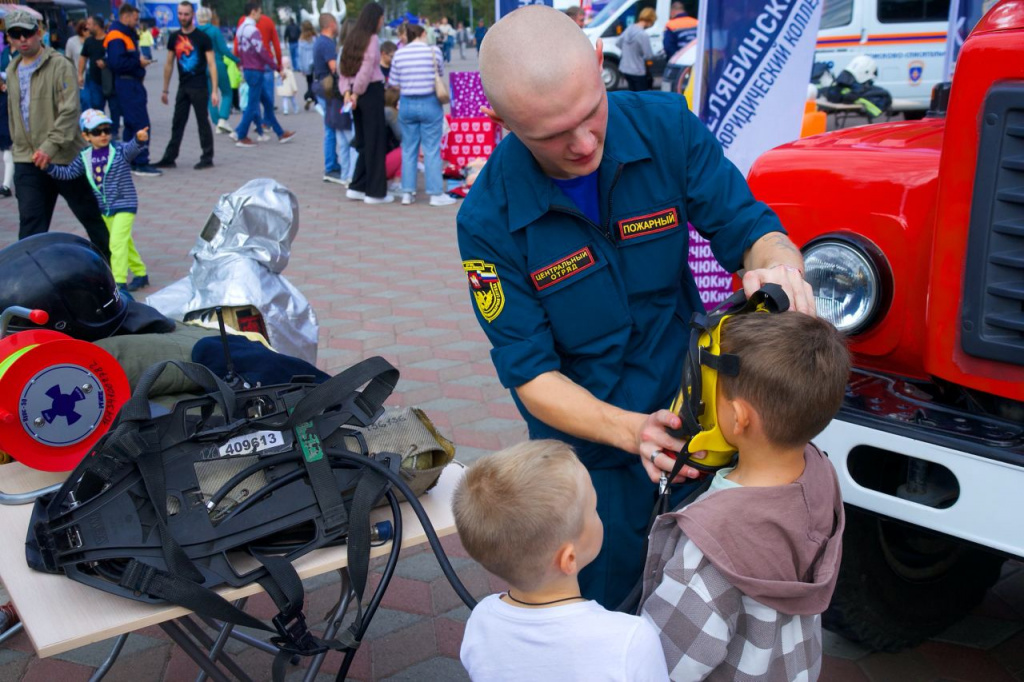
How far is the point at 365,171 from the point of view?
1012cm


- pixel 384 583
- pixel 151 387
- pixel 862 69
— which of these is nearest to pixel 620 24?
pixel 862 69

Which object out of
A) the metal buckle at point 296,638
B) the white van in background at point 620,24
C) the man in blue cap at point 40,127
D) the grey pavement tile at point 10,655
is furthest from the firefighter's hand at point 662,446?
the white van in background at point 620,24

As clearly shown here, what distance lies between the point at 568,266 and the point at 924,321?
1073 mm

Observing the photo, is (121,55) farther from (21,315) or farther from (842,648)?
(842,648)

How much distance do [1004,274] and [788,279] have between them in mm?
680

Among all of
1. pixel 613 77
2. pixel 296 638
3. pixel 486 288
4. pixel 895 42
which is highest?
pixel 895 42

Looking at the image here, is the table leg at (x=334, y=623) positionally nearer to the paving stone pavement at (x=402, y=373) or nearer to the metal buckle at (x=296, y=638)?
the metal buckle at (x=296, y=638)

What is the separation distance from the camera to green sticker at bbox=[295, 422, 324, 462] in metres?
2.03

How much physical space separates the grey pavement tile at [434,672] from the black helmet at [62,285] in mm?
1387

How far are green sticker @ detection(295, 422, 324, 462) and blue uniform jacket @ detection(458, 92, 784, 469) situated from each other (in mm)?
436

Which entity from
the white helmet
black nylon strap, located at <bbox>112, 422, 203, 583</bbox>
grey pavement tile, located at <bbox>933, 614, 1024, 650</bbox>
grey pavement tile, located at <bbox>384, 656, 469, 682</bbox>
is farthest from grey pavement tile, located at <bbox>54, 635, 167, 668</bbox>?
the white helmet

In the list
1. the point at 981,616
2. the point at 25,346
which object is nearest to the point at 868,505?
the point at 981,616

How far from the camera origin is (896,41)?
523 inches

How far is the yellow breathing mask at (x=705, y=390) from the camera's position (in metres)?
1.69
